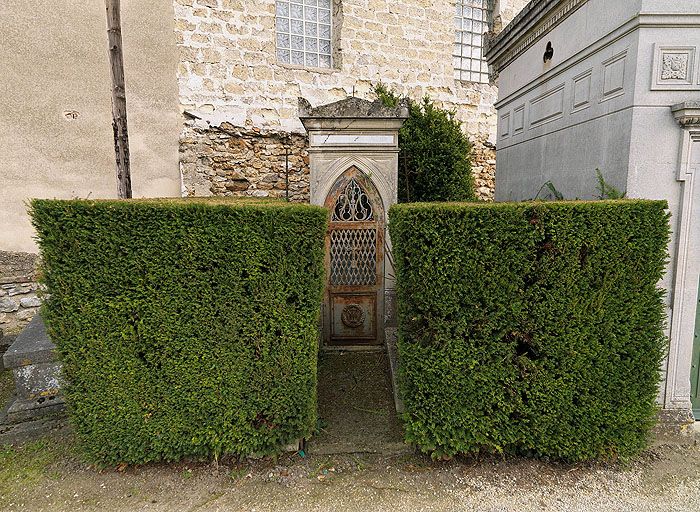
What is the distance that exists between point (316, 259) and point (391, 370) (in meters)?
1.88

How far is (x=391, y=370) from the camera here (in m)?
3.94

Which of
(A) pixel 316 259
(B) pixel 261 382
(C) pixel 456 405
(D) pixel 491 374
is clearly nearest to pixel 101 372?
(B) pixel 261 382

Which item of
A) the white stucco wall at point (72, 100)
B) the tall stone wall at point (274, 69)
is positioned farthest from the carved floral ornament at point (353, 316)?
the white stucco wall at point (72, 100)

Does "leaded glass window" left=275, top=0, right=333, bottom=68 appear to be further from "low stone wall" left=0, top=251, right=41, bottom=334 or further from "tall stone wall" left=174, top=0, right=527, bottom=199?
"low stone wall" left=0, top=251, right=41, bottom=334

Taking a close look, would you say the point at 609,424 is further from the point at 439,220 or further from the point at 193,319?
the point at 193,319

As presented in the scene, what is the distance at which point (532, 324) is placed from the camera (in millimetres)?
2547

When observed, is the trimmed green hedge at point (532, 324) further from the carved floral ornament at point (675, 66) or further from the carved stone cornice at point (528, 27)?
the carved stone cornice at point (528, 27)

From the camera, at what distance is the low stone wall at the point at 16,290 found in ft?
18.8

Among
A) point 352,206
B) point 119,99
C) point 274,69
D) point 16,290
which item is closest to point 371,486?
point 352,206

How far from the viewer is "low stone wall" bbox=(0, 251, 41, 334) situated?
18.8 ft

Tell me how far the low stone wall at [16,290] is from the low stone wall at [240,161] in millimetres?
2753

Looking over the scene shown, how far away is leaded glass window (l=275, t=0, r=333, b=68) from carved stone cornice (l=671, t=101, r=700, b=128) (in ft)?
22.6

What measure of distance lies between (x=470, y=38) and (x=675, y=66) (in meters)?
8.20

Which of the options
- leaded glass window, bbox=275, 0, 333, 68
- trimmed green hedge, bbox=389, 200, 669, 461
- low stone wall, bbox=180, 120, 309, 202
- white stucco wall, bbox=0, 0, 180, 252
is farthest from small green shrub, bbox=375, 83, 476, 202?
trimmed green hedge, bbox=389, 200, 669, 461
